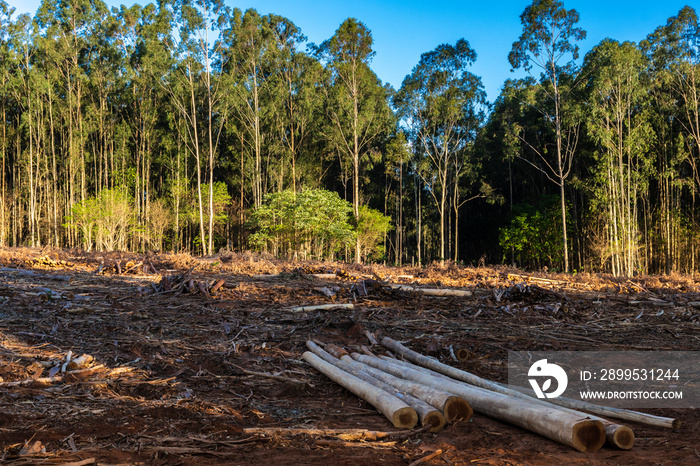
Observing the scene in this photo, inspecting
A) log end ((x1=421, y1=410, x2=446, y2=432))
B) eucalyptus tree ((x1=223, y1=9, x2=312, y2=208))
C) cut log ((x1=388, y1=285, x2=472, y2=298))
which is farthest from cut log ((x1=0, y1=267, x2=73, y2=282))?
eucalyptus tree ((x1=223, y1=9, x2=312, y2=208))

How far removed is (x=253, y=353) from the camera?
17.7 feet

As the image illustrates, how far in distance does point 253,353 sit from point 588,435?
12.1 ft

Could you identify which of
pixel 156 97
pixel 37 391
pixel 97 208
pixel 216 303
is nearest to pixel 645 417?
pixel 37 391

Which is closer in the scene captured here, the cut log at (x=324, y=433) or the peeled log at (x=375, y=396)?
the cut log at (x=324, y=433)

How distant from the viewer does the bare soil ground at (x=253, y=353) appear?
2.78 metres

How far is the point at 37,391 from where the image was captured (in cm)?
374

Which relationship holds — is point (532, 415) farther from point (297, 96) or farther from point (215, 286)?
point (297, 96)

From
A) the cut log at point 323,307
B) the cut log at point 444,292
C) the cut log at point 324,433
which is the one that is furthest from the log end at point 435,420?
the cut log at point 444,292

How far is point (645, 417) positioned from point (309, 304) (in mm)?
5655

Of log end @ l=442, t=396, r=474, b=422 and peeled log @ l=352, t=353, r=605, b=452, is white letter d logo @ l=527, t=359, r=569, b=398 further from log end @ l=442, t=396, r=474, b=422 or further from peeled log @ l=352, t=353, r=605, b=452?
log end @ l=442, t=396, r=474, b=422

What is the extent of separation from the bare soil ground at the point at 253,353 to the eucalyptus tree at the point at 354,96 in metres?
17.2

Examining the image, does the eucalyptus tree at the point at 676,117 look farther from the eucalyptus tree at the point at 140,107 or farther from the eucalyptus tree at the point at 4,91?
the eucalyptus tree at the point at 4,91

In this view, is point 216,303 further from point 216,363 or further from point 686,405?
point 686,405

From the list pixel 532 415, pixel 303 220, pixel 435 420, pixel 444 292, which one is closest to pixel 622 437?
pixel 532 415
